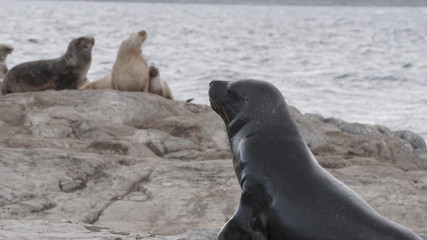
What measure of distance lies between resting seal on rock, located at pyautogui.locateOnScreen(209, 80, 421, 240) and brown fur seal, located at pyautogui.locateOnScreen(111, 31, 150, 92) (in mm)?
7248

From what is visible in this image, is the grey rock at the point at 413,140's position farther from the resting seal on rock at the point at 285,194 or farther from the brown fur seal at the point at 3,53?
the resting seal on rock at the point at 285,194

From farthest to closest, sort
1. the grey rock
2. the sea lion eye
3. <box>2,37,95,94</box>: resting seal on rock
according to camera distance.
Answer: the grey rock < <box>2,37,95,94</box>: resting seal on rock < the sea lion eye

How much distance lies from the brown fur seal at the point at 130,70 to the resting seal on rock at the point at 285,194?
725 cm

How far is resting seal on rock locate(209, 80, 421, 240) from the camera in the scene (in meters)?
3.86

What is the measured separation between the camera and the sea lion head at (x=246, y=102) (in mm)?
4488

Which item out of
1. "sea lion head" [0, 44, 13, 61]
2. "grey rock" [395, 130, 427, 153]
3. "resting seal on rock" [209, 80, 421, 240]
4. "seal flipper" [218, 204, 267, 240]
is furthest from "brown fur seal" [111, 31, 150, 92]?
"seal flipper" [218, 204, 267, 240]

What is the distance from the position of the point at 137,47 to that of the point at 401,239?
8.60 meters

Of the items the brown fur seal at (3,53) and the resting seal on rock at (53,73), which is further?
the brown fur seal at (3,53)

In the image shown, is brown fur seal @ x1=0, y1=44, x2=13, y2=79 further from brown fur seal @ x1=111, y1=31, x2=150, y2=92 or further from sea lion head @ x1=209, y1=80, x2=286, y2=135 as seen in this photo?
sea lion head @ x1=209, y1=80, x2=286, y2=135

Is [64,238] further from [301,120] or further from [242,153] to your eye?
[301,120]

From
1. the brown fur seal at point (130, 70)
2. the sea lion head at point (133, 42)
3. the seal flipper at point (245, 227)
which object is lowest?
the brown fur seal at point (130, 70)

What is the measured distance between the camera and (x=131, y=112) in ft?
33.0

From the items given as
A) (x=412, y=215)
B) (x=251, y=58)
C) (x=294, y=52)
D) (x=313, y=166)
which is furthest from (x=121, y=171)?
(x=294, y=52)

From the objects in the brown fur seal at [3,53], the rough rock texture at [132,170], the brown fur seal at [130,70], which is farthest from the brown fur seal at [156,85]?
the brown fur seal at [3,53]
